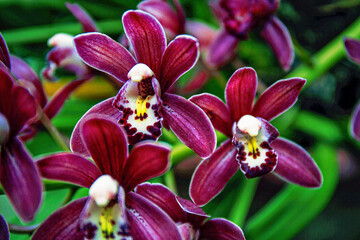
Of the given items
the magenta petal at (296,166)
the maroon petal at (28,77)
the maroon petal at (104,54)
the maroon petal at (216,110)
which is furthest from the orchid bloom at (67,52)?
the magenta petal at (296,166)

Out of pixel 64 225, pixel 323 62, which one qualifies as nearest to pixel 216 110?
pixel 64 225

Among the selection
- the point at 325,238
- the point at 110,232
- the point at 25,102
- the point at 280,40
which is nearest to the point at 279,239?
the point at 325,238

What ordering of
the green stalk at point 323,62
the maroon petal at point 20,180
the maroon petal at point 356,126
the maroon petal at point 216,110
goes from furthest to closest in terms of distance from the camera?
the green stalk at point 323,62
the maroon petal at point 356,126
the maroon petal at point 216,110
the maroon petal at point 20,180

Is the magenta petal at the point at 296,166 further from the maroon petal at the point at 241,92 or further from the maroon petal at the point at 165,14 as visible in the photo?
the maroon petal at the point at 165,14

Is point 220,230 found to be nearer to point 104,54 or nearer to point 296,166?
point 296,166

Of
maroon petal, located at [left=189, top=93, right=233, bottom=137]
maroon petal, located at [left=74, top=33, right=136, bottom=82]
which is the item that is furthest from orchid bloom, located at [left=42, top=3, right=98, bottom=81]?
→ maroon petal, located at [left=189, top=93, right=233, bottom=137]

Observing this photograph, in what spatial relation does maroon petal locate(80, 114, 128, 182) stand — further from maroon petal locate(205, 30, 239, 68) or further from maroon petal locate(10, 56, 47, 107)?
maroon petal locate(205, 30, 239, 68)
